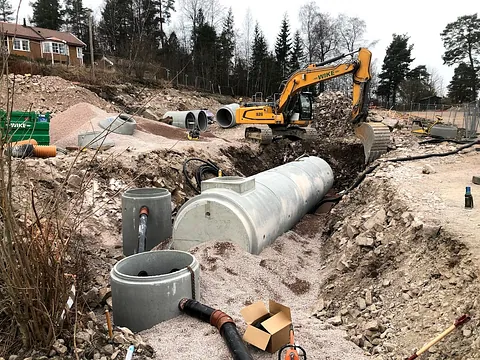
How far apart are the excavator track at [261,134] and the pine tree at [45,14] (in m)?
37.4

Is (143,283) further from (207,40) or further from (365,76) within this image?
(207,40)

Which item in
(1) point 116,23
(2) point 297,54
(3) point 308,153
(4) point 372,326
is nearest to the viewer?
(4) point 372,326

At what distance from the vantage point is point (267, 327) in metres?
4.14

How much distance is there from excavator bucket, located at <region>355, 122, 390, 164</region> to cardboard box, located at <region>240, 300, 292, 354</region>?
9.62 m

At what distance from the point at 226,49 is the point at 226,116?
28.7 meters

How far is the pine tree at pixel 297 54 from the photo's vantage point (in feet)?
171

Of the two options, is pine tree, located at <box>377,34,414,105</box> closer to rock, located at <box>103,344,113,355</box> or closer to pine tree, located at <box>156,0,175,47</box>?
pine tree, located at <box>156,0,175,47</box>

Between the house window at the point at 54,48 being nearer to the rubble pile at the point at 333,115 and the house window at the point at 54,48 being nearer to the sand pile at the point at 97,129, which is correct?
the sand pile at the point at 97,129

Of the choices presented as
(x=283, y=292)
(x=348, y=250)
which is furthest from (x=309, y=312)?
(x=348, y=250)

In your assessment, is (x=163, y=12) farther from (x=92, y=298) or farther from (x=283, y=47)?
(x=92, y=298)

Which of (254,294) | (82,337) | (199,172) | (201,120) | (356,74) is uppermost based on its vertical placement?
(356,74)

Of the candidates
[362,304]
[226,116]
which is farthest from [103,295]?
[226,116]

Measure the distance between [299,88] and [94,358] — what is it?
13.6m

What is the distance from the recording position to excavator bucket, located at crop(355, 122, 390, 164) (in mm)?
12906
